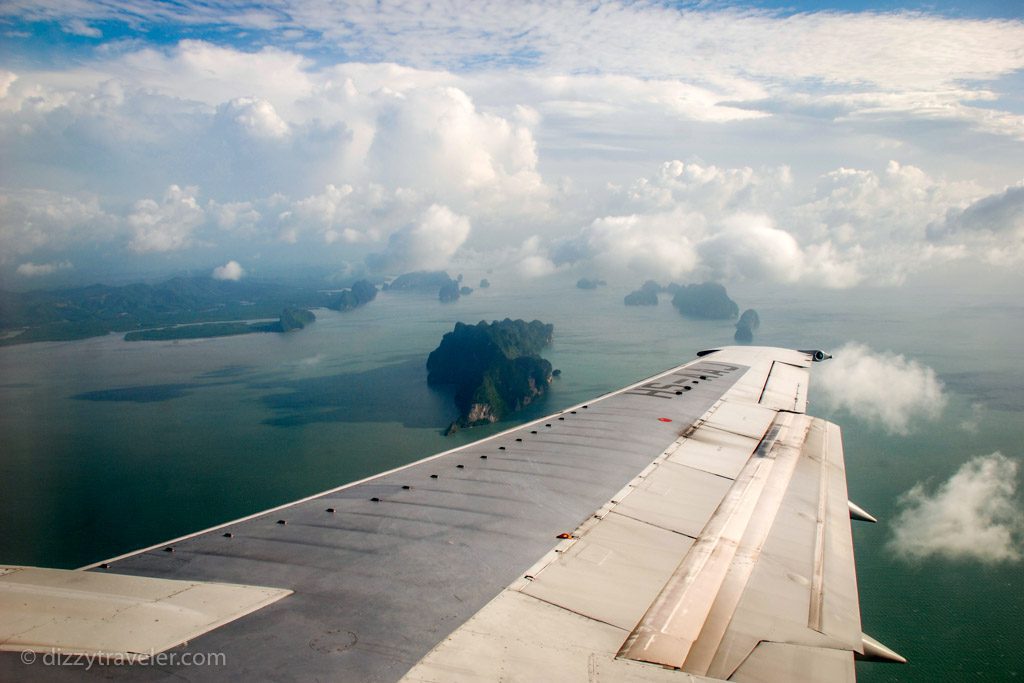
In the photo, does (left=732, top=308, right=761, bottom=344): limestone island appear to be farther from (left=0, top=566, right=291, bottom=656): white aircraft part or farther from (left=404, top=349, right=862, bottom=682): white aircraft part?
A: (left=0, top=566, right=291, bottom=656): white aircraft part

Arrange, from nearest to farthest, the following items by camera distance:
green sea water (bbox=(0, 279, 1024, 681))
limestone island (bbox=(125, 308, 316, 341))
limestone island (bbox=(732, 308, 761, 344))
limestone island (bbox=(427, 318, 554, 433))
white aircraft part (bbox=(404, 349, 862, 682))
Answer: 1. white aircraft part (bbox=(404, 349, 862, 682))
2. green sea water (bbox=(0, 279, 1024, 681))
3. limestone island (bbox=(427, 318, 554, 433))
4. limestone island (bbox=(732, 308, 761, 344))
5. limestone island (bbox=(125, 308, 316, 341))

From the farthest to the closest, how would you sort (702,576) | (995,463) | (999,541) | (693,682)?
(995,463) < (999,541) < (702,576) < (693,682)

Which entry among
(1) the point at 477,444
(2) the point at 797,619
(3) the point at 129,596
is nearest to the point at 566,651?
(2) the point at 797,619

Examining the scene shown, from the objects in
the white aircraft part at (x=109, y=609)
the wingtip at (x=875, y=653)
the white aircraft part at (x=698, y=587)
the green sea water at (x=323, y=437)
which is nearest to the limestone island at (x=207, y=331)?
the green sea water at (x=323, y=437)

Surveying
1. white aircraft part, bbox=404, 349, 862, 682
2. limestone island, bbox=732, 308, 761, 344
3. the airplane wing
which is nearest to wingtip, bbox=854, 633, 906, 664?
the airplane wing

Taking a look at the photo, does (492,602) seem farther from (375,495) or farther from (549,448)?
(549,448)

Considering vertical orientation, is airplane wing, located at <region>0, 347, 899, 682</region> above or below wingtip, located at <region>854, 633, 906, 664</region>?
above

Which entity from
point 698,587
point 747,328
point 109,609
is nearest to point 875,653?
point 698,587
